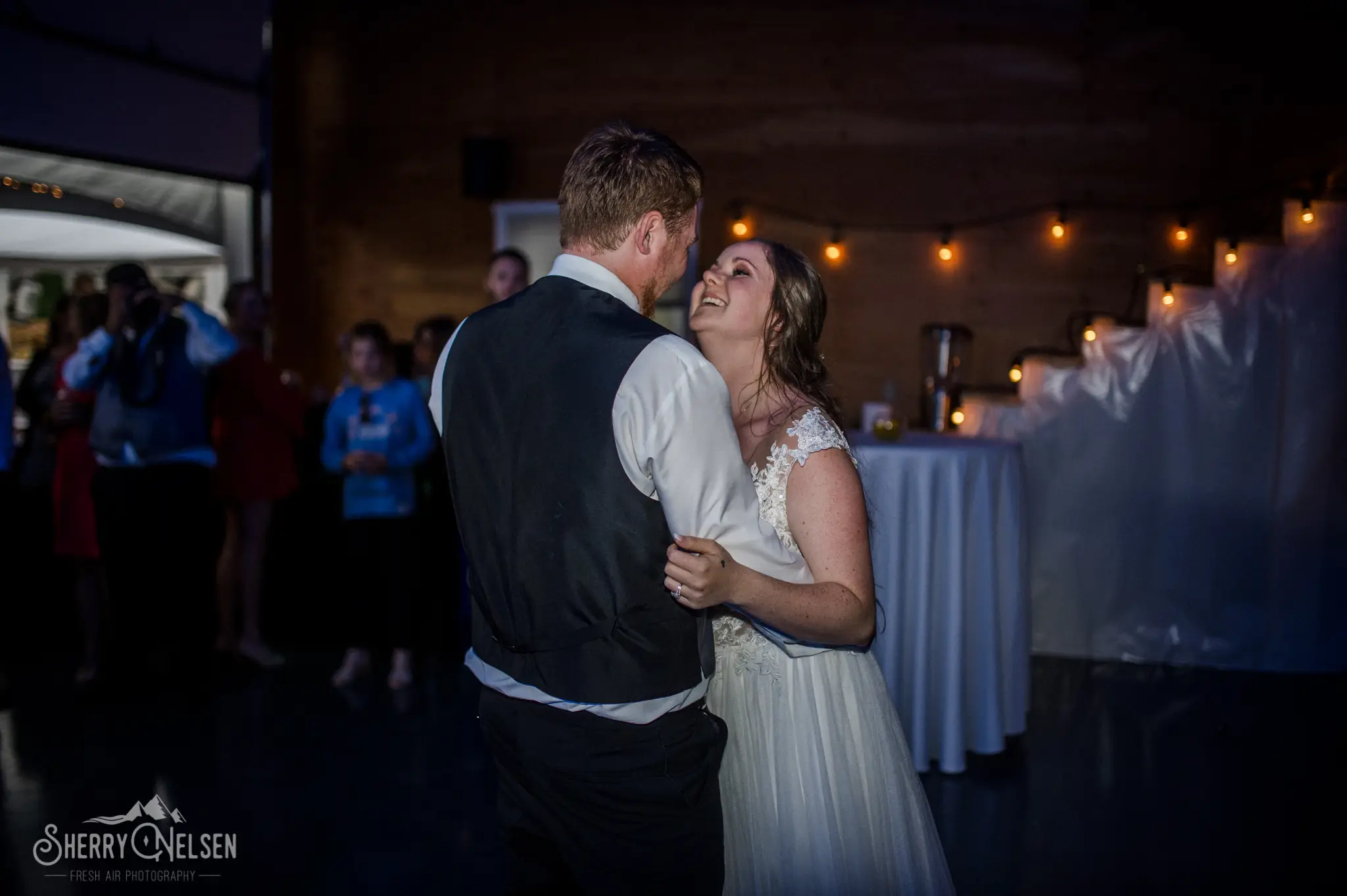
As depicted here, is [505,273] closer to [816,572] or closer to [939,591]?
[939,591]

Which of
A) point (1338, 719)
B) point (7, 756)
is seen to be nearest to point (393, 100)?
point (7, 756)

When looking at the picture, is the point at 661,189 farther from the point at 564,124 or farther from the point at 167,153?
the point at 167,153

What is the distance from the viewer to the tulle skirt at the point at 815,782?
1637 millimetres

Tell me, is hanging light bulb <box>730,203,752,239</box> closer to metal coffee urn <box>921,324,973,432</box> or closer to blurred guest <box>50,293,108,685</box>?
metal coffee urn <box>921,324,973,432</box>

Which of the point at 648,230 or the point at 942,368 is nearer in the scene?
the point at 648,230

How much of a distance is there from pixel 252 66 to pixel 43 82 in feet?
4.94

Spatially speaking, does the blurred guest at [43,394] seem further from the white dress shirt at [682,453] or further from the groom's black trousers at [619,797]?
the white dress shirt at [682,453]

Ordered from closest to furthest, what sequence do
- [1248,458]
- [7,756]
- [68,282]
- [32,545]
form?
[7,756] < [1248,458] < [32,545] < [68,282]

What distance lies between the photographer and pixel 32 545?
4.98m

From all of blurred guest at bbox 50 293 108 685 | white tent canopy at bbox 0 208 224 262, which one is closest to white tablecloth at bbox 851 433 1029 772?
blurred guest at bbox 50 293 108 685

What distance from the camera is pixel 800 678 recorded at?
5.62ft

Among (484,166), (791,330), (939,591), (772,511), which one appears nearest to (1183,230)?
(939,591)

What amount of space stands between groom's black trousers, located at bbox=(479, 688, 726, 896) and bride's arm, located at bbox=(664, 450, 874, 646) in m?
0.18

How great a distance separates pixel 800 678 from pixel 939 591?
1.65 meters
